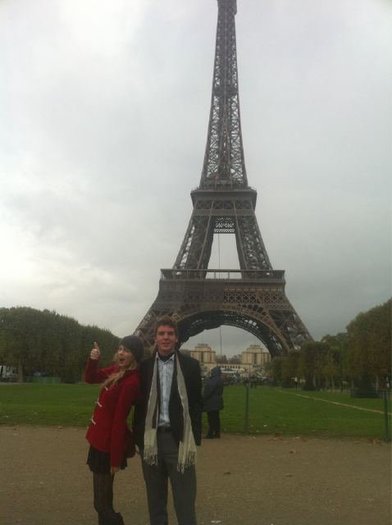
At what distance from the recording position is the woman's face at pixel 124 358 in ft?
17.4

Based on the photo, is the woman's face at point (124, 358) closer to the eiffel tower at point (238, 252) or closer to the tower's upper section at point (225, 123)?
the eiffel tower at point (238, 252)

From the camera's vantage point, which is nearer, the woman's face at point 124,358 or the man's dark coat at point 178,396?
the man's dark coat at point 178,396

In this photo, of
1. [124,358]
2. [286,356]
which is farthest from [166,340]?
[286,356]

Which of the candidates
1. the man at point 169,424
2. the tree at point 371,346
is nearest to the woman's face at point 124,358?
the man at point 169,424

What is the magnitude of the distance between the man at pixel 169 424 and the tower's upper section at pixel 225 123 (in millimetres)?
66611

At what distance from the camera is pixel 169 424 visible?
504 centimetres

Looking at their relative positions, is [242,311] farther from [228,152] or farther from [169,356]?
[169,356]

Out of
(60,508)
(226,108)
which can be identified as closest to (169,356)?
(60,508)

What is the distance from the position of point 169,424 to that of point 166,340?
2.33 ft

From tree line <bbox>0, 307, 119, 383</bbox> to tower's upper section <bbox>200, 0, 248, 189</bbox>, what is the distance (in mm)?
23343

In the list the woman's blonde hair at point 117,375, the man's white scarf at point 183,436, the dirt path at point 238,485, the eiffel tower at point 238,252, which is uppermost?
the eiffel tower at point 238,252

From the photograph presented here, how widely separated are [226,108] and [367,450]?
6525 cm

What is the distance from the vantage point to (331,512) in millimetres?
6660

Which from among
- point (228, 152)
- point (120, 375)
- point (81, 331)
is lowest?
point (120, 375)
